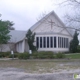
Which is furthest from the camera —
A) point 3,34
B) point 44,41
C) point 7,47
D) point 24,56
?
point 7,47

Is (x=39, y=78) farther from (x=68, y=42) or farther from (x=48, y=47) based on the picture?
(x=68, y=42)

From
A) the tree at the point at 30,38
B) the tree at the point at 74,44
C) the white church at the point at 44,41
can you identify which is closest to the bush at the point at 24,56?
the tree at the point at 30,38

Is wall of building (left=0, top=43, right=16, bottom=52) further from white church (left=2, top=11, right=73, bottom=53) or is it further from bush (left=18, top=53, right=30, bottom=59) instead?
bush (left=18, top=53, right=30, bottom=59)

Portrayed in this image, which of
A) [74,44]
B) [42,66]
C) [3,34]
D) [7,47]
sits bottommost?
[42,66]

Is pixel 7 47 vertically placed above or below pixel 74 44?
below

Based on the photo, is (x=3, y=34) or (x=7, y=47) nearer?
(x=3, y=34)

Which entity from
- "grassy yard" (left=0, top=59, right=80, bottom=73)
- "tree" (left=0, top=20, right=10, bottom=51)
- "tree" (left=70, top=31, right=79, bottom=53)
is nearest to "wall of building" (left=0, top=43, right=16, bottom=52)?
"tree" (left=0, top=20, right=10, bottom=51)

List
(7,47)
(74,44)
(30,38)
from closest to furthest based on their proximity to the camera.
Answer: (30,38), (7,47), (74,44)

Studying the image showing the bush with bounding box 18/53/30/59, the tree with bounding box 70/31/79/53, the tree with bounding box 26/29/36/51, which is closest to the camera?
the bush with bounding box 18/53/30/59

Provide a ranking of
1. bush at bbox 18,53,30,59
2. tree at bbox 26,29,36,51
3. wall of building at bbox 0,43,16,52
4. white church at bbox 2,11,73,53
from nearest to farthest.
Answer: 1. bush at bbox 18,53,30,59
2. tree at bbox 26,29,36,51
3. white church at bbox 2,11,73,53
4. wall of building at bbox 0,43,16,52

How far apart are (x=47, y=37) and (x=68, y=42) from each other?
20.0 ft

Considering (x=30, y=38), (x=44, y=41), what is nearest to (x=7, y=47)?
(x=30, y=38)

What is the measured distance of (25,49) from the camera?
39.8 metres

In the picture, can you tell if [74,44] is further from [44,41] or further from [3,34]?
[3,34]
